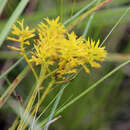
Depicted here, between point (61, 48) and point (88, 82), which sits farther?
point (88, 82)

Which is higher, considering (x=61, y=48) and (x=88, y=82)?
(x=61, y=48)

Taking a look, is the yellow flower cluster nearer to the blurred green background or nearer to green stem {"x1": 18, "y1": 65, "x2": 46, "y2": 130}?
green stem {"x1": 18, "y1": 65, "x2": 46, "y2": 130}

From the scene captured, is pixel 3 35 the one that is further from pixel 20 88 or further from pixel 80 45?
pixel 20 88

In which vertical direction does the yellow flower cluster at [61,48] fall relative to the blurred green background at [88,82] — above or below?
above

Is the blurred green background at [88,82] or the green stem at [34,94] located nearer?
the green stem at [34,94]

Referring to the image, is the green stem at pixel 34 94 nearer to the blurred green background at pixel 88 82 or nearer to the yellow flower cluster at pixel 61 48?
the yellow flower cluster at pixel 61 48

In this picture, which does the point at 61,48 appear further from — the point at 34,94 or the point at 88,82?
the point at 88,82

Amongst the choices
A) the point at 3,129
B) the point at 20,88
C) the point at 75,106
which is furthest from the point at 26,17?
the point at 3,129

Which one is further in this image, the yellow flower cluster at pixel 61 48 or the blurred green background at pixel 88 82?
the blurred green background at pixel 88 82

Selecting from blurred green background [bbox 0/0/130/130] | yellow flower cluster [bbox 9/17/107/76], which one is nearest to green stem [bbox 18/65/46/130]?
yellow flower cluster [bbox 9/17/107/76]

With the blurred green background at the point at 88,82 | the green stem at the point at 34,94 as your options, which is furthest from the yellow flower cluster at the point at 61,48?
the blurred green background at the point at 88,82

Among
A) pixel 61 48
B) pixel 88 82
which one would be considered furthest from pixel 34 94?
pixel 88 82
